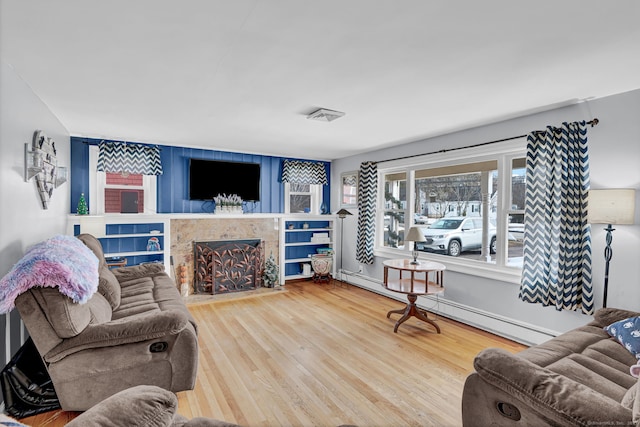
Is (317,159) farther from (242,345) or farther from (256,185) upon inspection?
(242,345)

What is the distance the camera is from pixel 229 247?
17.3 feet

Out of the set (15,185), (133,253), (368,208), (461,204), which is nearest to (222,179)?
Result: (133,253)

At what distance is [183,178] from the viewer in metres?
5.09

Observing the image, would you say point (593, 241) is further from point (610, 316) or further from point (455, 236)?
point (455, 236)

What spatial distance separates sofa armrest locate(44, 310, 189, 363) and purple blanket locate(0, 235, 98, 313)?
0.23m

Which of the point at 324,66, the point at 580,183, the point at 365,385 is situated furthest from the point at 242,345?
the point at 580,183

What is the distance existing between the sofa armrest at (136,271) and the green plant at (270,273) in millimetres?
1917

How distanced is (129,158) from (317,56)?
374 cm

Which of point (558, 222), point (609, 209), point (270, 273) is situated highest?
point (609, 209)

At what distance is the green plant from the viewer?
18.0ft

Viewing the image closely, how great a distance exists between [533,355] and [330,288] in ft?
12.5

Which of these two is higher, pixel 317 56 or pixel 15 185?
pixel 317 56

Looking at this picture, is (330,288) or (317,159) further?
(317,159)

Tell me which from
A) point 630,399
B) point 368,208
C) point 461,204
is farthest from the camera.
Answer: point 368,208
